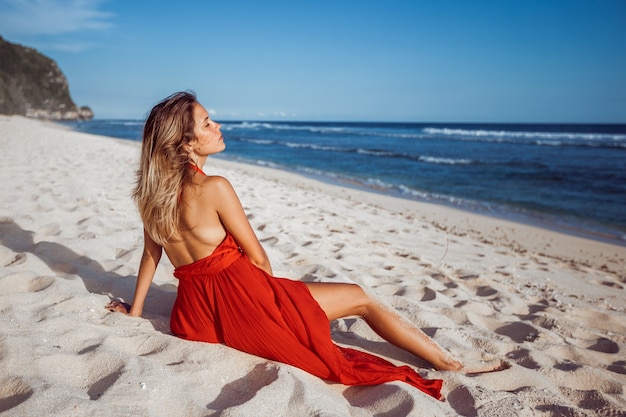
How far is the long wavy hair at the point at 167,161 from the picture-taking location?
218 cm

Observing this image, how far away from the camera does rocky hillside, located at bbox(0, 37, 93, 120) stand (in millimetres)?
47094

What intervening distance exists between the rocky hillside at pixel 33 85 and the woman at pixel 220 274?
50049 mm

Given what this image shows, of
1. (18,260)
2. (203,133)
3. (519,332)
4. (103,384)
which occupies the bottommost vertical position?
(519,332)

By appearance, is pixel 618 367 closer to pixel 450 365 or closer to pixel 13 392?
pixel 450 365

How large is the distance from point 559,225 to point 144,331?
26.4 ft

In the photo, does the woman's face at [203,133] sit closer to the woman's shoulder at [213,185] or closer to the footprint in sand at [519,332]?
the woman's shoulder at [213,185]

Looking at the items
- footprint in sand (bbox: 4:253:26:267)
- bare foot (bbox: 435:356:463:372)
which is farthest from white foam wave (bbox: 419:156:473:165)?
footprint in sand (bbox: 4:253:26:267)

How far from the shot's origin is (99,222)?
4.48 m

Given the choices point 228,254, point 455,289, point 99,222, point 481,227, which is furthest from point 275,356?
point 481,227

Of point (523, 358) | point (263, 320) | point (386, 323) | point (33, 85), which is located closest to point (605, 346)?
point (523, 358)

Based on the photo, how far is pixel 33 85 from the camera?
5812 cm

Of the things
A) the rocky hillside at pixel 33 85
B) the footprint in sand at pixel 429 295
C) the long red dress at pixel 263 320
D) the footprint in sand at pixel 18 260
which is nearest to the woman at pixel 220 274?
the long red dress at pixel 263 320

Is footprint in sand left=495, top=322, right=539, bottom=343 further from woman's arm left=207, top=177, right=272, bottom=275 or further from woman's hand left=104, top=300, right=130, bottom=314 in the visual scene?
woman's hand left=104, top=300, right=130, bottom=314

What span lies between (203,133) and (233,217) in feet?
1.62
